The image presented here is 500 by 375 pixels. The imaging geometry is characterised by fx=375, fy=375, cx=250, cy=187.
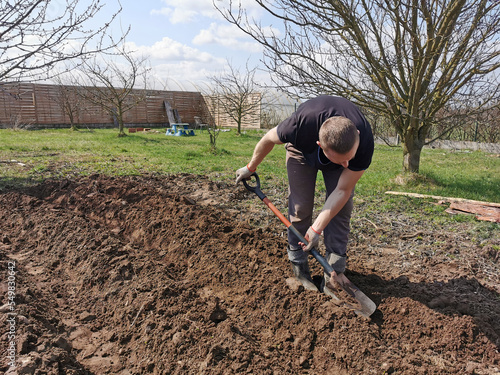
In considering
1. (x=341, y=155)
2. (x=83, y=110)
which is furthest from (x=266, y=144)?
(x=83, y=110)

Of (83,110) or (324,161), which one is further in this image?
(83,110)

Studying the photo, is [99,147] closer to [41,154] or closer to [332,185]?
[41,154]

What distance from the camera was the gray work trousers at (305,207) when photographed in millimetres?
3131

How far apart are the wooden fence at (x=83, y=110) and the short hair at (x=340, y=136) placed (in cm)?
1586

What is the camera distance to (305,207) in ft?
10.7

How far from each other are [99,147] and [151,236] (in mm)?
8973

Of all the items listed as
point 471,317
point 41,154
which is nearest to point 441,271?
point 471,317

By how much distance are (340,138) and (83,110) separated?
22.9m

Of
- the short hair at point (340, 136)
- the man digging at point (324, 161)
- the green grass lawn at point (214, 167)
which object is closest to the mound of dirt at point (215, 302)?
the man digging at point (324, 161)

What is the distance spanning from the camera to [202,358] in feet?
7.87

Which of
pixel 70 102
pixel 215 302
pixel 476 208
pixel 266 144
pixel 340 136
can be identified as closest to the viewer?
pixel 340 136

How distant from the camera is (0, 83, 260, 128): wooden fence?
20.3m

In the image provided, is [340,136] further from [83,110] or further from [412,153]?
[83,110]

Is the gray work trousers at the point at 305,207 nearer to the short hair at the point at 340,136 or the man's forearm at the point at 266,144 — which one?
the man's forearm at the point at 266,144
